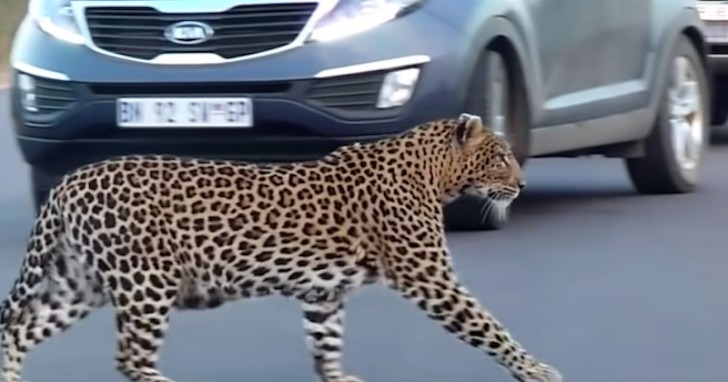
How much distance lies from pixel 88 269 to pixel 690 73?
5938 mm

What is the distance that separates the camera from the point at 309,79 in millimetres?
8883

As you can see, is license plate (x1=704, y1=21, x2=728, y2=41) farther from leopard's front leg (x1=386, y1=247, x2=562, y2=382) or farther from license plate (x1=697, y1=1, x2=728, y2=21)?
leopard's front leg (x1=386, y1=247, x2=562, y2=382)

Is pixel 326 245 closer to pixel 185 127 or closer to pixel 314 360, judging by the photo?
pixel 314 360

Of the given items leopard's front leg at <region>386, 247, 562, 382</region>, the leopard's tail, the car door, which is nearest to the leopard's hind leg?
the leopard's tail

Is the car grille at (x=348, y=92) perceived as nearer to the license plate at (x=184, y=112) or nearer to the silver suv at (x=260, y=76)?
the silver suv at (x=260, y=76)

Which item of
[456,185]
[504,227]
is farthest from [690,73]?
[456,185]

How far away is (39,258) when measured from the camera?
6270 millimetres

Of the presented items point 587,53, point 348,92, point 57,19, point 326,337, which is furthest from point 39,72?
point 326,337

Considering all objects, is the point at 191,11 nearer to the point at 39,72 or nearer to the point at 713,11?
the point at 39,72

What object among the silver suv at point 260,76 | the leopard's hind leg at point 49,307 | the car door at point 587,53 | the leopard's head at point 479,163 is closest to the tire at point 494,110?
the silver suv at point 260,76

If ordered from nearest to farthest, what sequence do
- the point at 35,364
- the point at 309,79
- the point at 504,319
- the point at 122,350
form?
the point at 122,350, the point at 35,364, the point at 504,319, the point at 309,79

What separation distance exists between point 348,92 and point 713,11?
5.59 m

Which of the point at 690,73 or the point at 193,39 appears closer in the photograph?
the point at 193,39

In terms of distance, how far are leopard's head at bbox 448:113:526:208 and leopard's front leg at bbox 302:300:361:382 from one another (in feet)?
1.70
